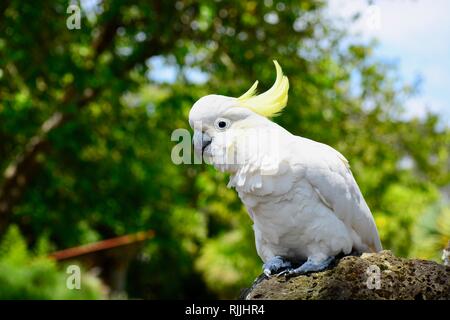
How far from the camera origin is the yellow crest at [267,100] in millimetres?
2855

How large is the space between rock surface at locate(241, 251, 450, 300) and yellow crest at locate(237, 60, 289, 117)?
798mm

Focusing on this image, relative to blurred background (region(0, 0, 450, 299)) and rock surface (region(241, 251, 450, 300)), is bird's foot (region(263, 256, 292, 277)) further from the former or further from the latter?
blurred background (region(0, 0, 450, 299))

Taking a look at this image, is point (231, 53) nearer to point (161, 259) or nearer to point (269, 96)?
point (269, 96)

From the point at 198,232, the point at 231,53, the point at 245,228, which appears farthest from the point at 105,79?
the point at 198,232

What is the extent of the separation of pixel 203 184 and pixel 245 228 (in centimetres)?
352

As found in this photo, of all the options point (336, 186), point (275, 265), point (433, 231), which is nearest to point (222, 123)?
point (336, 186)

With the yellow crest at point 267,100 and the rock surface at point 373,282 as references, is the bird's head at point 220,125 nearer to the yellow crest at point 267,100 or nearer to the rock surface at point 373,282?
the yellow crest at point 267,100

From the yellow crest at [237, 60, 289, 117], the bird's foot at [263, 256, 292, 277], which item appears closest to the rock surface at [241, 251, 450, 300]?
the bird's foot at [263, 256, 292, 277]

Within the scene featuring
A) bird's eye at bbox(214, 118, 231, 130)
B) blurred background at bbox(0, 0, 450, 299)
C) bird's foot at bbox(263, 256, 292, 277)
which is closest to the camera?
bird's eye at bbox(214, 118, 231, 130)

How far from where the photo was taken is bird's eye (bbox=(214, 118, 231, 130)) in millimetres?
2764

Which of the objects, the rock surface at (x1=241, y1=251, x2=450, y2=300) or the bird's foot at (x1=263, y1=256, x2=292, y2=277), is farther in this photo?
the bird's foot at (x1=263, y1=256, x2=292, y2=277)

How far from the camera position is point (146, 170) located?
7.33m

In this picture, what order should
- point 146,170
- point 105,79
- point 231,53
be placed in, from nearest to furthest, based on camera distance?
point 105,79, point 231,53, point 146,170

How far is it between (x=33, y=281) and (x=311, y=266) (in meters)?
4.96
